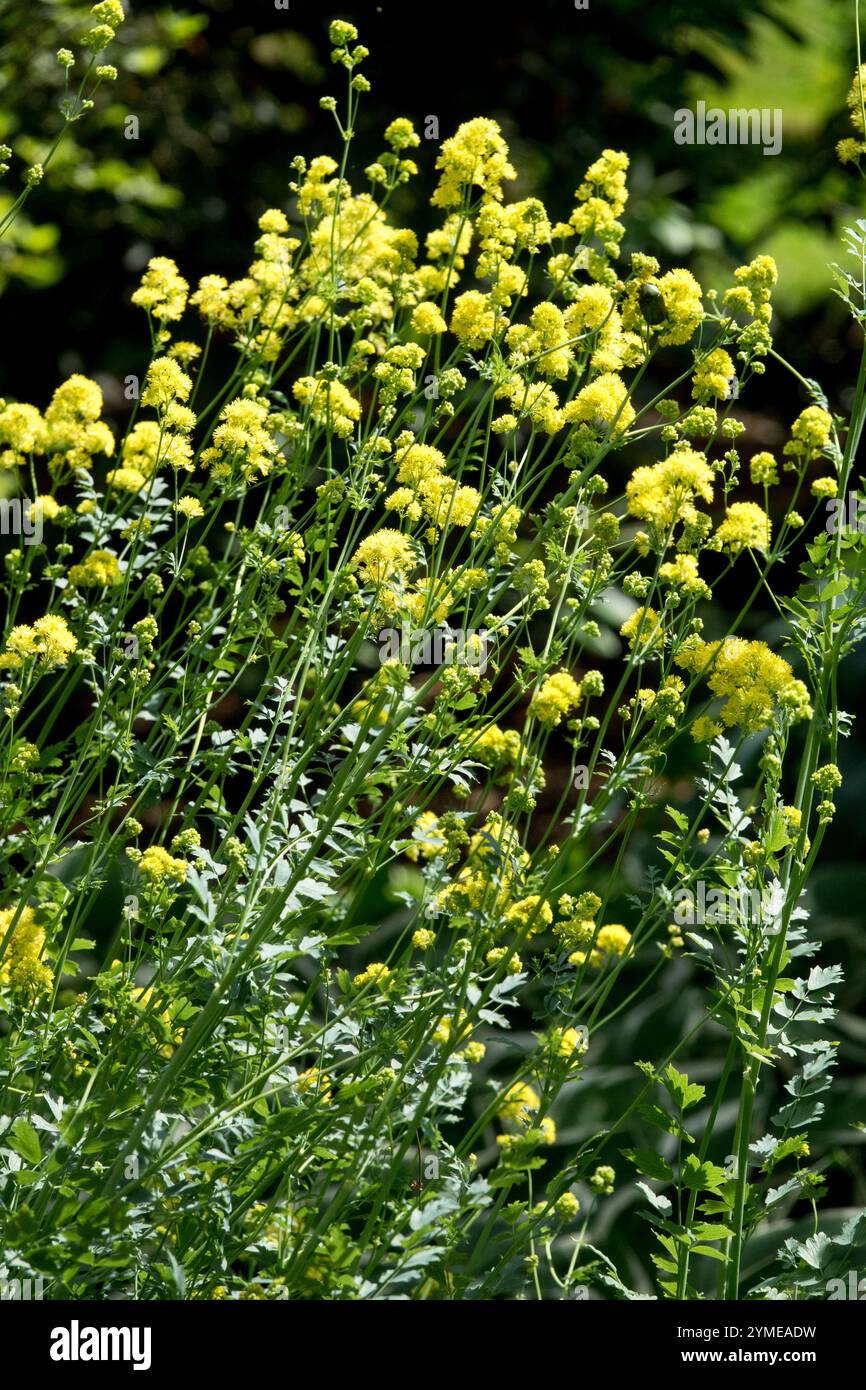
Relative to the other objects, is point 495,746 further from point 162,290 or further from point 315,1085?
point 162,290

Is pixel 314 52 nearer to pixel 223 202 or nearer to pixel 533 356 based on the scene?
pixel 223 202

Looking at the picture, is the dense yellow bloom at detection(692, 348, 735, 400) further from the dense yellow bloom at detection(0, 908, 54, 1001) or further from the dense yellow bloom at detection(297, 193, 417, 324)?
the dense yellow bloom at detection(0, 908, 54, 1001)

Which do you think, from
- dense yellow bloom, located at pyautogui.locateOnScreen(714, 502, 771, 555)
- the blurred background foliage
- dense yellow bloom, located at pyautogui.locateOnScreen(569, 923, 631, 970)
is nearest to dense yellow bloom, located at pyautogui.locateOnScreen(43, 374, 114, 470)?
dense yellow bloom, located at pyautogui.locateOnScreen(714, 502, 771, 555)

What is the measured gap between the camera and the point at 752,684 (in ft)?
6.35

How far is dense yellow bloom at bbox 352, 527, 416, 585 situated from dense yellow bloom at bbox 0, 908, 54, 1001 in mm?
625

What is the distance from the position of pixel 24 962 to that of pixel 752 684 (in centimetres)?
100

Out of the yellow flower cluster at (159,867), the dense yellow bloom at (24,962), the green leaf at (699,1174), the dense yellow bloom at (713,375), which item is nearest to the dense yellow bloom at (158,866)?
the yellow flower cluster at (159,867)

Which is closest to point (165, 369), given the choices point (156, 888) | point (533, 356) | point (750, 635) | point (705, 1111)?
point (533, 356)

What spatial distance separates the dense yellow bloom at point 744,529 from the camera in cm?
190

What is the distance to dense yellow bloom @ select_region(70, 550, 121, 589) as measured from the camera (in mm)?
2121

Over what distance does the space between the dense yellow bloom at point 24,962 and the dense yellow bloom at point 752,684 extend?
923 millimetres

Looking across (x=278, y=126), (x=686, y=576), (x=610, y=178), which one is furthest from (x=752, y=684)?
(x=278, y=126)

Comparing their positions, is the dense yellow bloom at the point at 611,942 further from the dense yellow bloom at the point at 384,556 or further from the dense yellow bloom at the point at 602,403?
the dense yellow bloom at the point at 602,403

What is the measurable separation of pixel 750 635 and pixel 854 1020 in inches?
72.6
